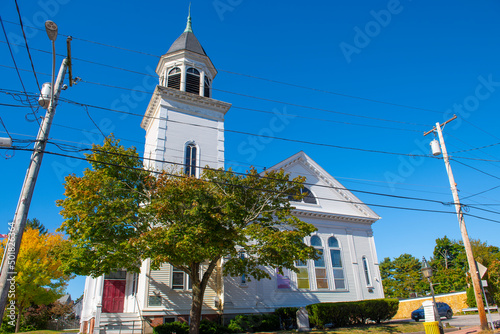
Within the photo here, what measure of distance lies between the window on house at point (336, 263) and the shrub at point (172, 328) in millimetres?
12323

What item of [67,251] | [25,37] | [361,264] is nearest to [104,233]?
[67,251]

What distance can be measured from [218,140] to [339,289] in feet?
45.9

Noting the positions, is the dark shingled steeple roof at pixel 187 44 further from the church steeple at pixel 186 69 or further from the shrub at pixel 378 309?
the shrub at pixel 378 309

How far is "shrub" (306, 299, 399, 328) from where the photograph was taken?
65.0ft

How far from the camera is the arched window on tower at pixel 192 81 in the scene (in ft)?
83.8

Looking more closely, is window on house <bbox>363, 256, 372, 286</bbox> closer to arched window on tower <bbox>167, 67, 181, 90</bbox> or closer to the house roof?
the house roof

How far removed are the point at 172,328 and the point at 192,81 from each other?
17061 mm

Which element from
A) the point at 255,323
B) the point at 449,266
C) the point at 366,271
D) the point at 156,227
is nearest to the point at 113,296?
the point at 156,227

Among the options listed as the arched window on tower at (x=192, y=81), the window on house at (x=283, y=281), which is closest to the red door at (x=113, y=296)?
the window on house at (x=283, y=281)

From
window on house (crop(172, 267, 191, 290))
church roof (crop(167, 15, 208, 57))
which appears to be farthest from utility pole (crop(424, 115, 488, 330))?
church roof (crop(167, 15, 208, 57))

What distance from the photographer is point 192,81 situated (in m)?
25.8

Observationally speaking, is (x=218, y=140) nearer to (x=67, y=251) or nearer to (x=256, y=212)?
(x=256, y=212)

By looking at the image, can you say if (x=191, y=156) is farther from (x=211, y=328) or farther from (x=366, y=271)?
(x=366, y=271)

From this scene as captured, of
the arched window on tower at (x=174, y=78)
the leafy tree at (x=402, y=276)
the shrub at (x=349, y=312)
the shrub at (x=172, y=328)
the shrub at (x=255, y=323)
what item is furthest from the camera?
the leafy tree at (x=402, y=276)
